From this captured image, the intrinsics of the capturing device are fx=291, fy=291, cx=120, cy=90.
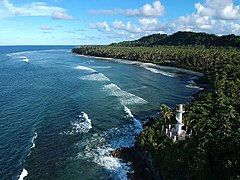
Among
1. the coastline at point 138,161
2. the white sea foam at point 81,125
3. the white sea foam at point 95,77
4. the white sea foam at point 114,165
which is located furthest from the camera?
the white sea foam at point 95,77

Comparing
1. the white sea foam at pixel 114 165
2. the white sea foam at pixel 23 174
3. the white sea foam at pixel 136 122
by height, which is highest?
the white sea foam at pixel 136 122

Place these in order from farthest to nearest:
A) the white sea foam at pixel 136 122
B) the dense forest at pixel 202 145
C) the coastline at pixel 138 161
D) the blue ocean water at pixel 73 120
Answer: the white sea foam at pixel 136 122
the blue ocean water at pixel 73 120
the coastline at pixel 138 161
the dense forest at pixel 202 145

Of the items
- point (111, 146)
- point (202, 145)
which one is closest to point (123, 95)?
point (111, 146)

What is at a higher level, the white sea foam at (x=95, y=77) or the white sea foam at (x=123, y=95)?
the white sea foam at (x=123, y=95)

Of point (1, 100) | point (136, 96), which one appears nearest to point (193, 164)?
point (136, 96)

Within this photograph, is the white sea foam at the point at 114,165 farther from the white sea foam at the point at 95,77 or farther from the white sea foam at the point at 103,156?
the white sea foam at the point at 95,77

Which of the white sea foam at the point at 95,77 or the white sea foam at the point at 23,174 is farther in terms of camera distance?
the white sea foam at the point at 95,77

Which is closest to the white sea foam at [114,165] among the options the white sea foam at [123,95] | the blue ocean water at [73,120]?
the blue ocean water at [73,120]
